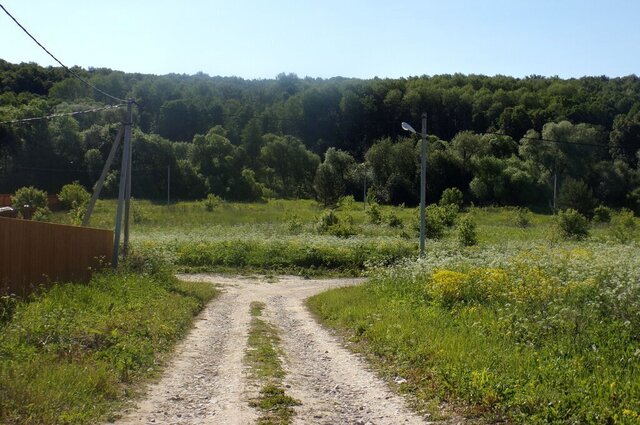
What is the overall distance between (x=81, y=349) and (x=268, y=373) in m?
2.87

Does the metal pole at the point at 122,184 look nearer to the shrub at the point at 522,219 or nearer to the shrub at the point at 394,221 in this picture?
the shrub at the point at 394,221

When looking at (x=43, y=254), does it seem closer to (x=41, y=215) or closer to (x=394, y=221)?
(x=41, y=215)

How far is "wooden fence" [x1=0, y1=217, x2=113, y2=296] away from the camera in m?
13.1

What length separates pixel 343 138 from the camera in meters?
108

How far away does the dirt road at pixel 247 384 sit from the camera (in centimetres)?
771

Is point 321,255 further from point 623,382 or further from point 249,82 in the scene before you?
point 249,82

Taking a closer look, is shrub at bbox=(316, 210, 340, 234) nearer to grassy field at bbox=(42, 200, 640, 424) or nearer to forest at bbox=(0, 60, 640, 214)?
forest at bbox=(0, 60, 640, 214)

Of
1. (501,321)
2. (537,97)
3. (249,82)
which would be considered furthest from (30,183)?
(249,82)

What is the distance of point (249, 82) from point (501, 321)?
132 metres

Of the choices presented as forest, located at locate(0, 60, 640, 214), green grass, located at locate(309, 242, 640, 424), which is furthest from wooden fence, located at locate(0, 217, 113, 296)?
forest, located at locate(0, 60, 640, 214)

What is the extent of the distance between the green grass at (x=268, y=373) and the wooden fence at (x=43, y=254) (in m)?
5.04

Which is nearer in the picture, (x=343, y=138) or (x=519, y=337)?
(x=519, y=337)

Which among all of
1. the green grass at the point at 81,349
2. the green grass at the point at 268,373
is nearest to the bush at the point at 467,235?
the green grass at the point at 268,373

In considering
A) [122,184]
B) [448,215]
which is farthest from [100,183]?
[448,215]
